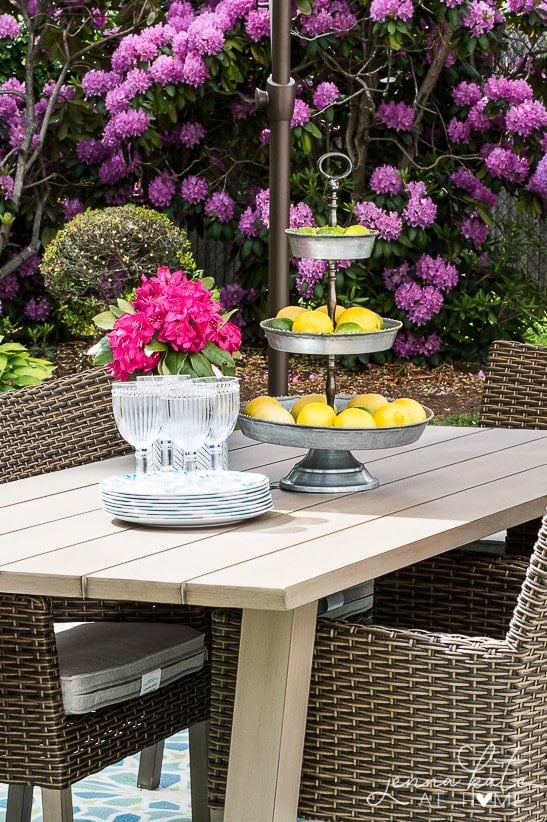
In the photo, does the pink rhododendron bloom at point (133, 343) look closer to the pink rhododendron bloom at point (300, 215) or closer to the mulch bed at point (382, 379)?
the mulch bed at point (382, 379)

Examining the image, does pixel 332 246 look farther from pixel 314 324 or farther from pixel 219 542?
pixel 219 542

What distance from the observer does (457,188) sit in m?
7.80

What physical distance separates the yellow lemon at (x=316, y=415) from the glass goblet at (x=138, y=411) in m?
0.26

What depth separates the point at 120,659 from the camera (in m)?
2.39

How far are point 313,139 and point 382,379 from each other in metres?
1.47

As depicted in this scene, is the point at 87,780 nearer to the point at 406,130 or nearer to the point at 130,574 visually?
the point at 130,574

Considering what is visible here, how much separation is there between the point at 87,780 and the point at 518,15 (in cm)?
544

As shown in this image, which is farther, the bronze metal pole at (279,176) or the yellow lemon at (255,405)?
the bronze metal pole at (279,176)

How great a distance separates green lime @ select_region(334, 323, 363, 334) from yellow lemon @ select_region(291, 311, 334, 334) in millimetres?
19

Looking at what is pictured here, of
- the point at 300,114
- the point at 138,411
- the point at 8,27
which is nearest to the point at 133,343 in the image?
the point at 138,411

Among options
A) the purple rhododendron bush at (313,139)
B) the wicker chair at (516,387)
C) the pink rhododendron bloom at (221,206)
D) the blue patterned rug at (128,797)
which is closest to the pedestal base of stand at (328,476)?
the blue patterned rug at (128,797)

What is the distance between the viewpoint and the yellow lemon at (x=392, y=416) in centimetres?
238

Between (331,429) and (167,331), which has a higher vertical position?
(167,331)

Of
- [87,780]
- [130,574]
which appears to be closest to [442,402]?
[87,780]
